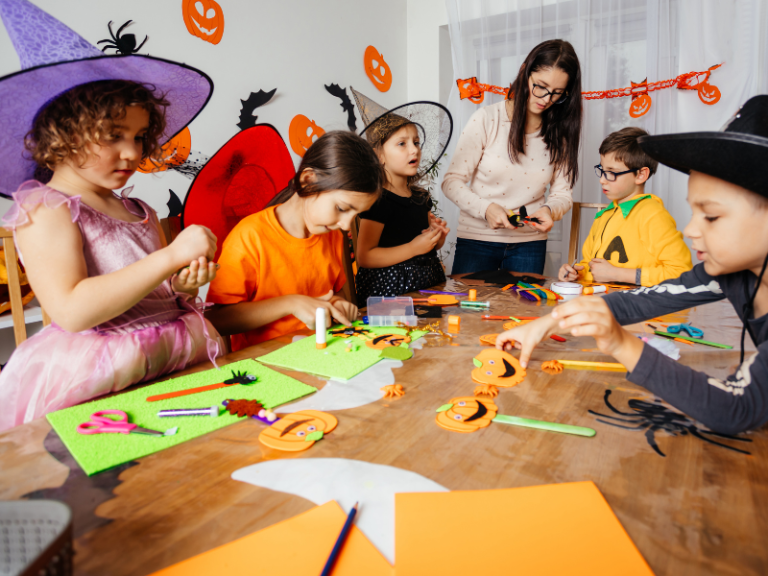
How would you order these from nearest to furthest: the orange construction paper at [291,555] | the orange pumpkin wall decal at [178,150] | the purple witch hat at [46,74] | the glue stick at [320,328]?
the orange construction paper at [291,555]
the purple witch hat at [46,74]
the glue stick at [320,328]
the orange pumpkin wall decal at [178,150]

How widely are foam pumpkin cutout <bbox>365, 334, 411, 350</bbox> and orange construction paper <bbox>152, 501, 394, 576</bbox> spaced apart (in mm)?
448

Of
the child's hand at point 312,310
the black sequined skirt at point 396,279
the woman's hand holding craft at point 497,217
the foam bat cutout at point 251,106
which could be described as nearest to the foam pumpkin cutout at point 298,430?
the child's hand at point 312,310

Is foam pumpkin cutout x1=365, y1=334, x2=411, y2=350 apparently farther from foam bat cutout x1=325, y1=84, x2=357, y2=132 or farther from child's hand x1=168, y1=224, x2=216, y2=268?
foam bat cutout x1=325, y1=84, x2=357, y2=132

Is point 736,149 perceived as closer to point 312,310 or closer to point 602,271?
point 312,310

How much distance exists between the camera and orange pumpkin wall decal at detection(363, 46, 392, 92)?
3.07 meters

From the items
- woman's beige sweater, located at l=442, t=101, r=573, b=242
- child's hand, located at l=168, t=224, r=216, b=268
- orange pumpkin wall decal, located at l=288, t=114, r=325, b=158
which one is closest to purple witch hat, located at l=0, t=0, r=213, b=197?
child's hand, located at l=168, t=224, r=216, b=268

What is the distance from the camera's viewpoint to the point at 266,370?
2.38 ft

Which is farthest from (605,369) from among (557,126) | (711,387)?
(557,126)

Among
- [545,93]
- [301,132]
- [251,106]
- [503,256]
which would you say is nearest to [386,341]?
[503,256]

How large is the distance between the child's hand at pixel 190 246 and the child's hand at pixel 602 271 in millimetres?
1221

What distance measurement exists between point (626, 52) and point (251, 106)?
2.00 meters

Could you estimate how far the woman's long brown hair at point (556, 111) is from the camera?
5.08ft

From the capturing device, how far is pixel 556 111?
1700 millimetres

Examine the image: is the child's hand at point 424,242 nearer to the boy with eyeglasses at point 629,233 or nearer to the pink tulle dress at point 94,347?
the boy with eyeglasses at point 629,233
